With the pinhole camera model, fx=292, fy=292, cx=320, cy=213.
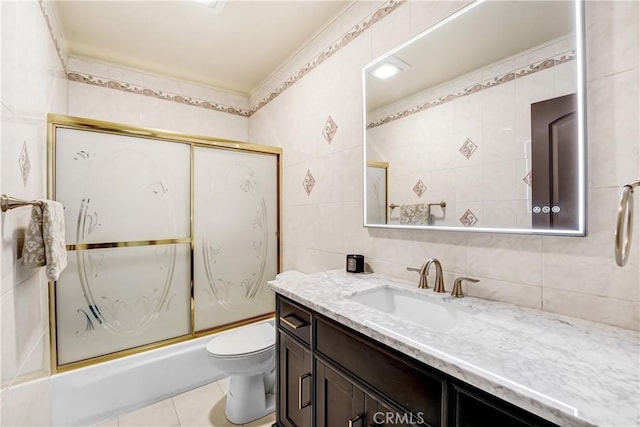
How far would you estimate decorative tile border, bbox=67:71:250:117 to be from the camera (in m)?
2.35

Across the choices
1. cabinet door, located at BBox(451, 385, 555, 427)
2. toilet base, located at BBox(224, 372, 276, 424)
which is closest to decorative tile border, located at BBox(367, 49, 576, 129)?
cabinet door, located at BBox(451, 385, 555, 427)

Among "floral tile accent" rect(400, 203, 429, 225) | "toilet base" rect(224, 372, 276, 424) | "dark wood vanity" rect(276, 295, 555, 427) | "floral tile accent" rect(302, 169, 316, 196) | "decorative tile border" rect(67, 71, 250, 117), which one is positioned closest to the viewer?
"dark wood vanity" rect(276, 295, 555, 427)

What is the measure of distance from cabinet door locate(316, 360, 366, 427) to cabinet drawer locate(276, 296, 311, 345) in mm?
131

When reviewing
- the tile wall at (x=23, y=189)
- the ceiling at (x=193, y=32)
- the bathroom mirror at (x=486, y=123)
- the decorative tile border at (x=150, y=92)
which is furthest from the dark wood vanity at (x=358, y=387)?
the decorative tile border at (x=150, y=92)

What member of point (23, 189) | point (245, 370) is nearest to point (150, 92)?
point (23, 189)

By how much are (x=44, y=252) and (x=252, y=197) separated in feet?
4.55

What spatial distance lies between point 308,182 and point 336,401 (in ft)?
4.76

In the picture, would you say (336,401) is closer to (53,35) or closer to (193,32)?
(193,32)

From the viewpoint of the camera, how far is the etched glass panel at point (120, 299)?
175 cm

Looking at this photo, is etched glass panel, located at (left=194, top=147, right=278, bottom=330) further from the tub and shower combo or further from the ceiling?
the ceiling

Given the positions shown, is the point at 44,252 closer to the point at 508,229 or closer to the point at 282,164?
the point at 282,164
